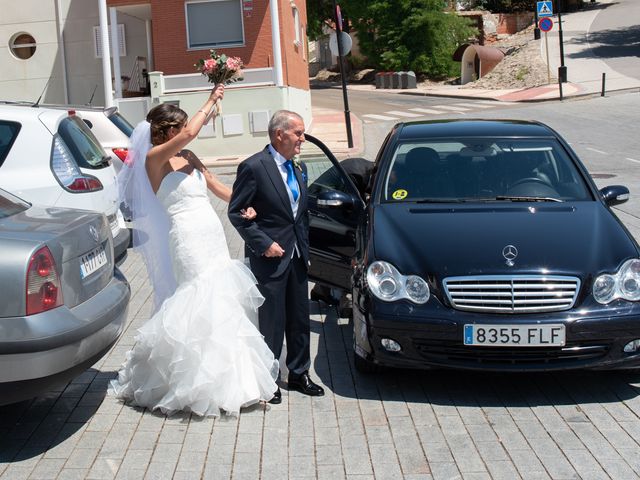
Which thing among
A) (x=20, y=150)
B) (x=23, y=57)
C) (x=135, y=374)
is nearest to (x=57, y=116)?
(x=20, y=150)

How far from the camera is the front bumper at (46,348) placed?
4.36 metres

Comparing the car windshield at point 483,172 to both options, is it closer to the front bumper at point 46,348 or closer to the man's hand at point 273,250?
the man's hand at point 273,250

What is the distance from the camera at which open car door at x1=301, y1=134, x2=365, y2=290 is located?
6.62 m

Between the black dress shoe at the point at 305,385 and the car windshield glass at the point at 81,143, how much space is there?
3.53m

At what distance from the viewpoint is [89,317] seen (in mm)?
4816

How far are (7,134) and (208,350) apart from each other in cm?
373

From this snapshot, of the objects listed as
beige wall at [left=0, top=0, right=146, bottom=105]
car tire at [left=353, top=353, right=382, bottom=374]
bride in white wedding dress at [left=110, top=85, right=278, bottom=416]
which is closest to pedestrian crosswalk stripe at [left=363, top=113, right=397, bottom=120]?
beige wall at [left=0, top=0, right=146, bottom=105]

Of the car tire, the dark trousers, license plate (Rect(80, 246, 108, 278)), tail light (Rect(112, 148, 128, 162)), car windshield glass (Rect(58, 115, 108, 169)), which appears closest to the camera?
license plate (Rect(80, 246, 108, 278))

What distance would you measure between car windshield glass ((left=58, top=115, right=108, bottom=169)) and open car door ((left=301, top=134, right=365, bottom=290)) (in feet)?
7.71

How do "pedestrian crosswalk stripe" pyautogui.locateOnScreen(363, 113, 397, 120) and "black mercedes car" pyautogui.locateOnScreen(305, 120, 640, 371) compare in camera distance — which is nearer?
"black mercedes car" pyautogui.locateOnScreen(305, 120, 640, 371)

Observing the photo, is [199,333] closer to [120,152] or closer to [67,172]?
[67,172]

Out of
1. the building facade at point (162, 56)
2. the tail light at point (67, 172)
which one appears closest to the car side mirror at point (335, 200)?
the tail light at point (67, 172)

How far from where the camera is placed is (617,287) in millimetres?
5312

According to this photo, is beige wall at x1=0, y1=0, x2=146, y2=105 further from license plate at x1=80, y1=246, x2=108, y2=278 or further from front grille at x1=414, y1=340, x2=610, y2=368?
front grille at x1=414, y1=340, x2=610, y2=368
